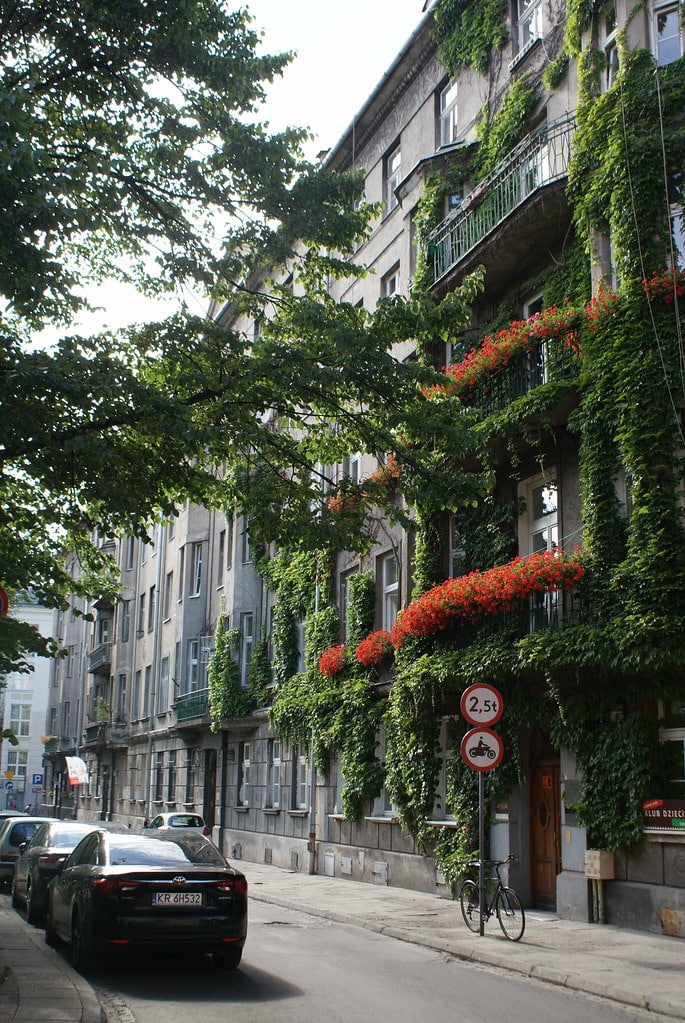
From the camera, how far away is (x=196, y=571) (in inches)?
1665

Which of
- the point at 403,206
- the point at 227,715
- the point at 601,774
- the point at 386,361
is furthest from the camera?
the point at 227,715

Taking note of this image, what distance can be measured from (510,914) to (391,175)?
66.1ft

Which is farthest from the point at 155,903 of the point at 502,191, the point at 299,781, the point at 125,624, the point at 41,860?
the point at 125,624

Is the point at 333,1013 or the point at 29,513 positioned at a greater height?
the point at 29,513

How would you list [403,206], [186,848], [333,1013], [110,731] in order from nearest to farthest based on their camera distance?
[333,1013] < [186,848] < [403,206] < [110,731]

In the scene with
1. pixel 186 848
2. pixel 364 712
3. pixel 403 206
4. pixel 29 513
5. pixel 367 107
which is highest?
pixel 367 107

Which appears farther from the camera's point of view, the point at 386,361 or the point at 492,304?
the point at 492,304

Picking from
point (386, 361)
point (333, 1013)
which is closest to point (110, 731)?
point (386, 361)

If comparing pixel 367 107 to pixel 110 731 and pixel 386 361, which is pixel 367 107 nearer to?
pixel 386 361

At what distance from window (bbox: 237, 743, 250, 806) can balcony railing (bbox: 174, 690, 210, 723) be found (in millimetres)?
1859

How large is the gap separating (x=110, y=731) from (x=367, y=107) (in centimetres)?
3490

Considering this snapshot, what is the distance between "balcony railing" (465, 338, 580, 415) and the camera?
17.9 m

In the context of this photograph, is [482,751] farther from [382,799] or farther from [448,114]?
[448,114]

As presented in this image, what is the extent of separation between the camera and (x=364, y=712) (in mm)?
23828
